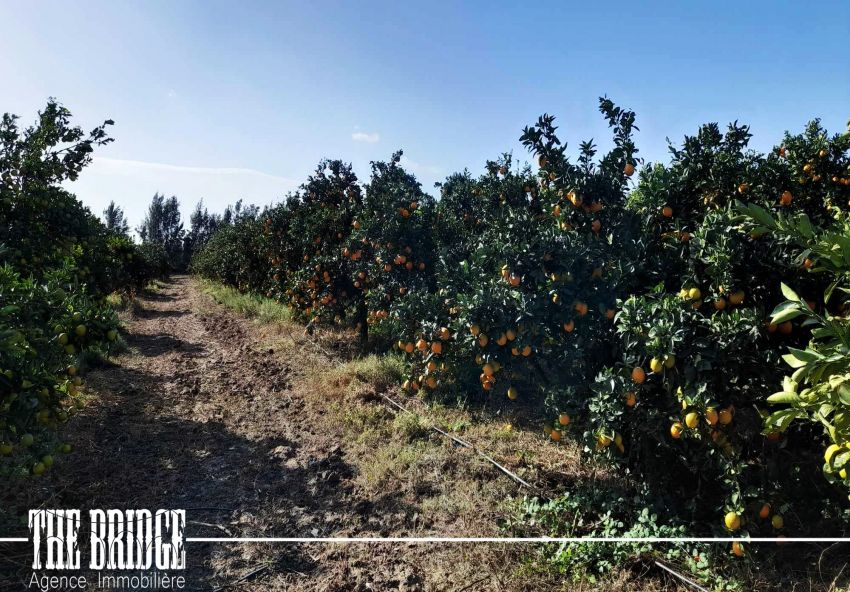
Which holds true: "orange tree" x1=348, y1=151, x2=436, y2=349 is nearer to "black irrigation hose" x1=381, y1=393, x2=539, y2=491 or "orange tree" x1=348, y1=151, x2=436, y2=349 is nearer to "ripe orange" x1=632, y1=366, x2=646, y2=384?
"black irrigation hose" x1=381, y1=393, x2=539, y2=491

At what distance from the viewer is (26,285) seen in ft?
11.3

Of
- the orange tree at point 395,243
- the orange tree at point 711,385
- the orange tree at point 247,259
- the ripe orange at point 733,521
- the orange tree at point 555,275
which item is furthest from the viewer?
the orange tree at point 247,259

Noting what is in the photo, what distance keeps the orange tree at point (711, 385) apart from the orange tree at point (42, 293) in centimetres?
327

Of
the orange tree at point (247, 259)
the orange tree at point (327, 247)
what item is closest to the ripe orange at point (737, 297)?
the orange tree at point (327, 247)

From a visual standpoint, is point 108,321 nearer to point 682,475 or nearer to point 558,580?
point 558,580

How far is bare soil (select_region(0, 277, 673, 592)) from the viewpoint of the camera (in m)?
3.01

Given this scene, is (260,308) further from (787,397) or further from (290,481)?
(787,397)

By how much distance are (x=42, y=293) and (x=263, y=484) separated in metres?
2.13

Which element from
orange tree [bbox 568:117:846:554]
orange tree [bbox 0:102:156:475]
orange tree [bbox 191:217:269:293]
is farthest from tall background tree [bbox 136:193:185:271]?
orange tree [bbox 568:117:846:554]

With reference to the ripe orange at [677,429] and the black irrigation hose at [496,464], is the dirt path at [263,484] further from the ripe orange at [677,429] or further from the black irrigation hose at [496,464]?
the ripe orange at [677,429]

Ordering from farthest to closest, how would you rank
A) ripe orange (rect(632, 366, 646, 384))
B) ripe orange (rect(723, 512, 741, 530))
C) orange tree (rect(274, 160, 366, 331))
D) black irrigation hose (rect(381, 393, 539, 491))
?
1. orange tree (rect(274, 160, 366, 331))
2. black irrigation hose (rect(381, 393, 539, 491))
3. ripe orange (rect(632, 366, 646, 384))
4. ripe orange (rect(723, 512, 741, 530))

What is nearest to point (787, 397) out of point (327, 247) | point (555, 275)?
point (555, 275)

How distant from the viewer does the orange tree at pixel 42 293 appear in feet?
9.48

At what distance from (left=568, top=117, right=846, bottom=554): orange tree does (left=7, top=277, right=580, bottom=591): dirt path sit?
1113 millimetres
